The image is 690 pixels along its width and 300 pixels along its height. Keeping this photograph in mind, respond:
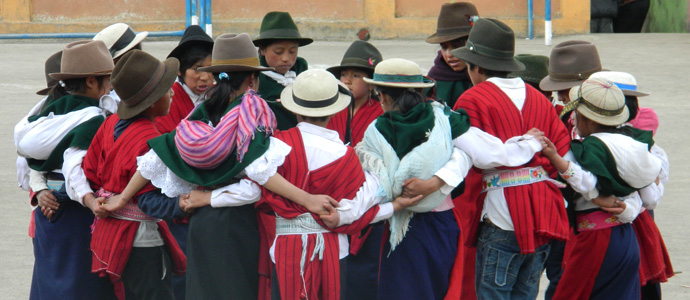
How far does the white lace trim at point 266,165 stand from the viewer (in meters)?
3.55

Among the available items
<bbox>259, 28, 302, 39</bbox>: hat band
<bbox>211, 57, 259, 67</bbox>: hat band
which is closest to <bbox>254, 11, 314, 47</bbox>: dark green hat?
<bbox>259, 28, 302, 39</bbox>: hat band

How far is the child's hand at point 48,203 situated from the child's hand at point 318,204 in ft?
Answer: 4.16

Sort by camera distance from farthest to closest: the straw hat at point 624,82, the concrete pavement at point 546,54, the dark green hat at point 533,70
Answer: the concrete pavement at point 546,54
the dark green hat at point 533,70
the straw hat at point 624,82

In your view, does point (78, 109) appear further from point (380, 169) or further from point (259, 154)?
point (380, 169)

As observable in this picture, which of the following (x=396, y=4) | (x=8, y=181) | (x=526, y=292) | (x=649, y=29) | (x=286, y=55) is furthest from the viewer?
(x=649, y=29)

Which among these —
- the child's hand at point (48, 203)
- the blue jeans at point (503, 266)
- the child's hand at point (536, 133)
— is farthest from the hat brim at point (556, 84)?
the child's hand at point (48, 203)

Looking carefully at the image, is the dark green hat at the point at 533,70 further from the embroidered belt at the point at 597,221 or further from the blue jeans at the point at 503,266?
the blue jeans at the point at 503,266

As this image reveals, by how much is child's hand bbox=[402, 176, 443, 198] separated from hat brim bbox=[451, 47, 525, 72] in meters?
0.60

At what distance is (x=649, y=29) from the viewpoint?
15828 millimetres

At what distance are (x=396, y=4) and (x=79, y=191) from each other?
891cm

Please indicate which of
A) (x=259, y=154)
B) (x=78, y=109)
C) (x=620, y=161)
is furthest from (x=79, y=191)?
(x=620, y=161)

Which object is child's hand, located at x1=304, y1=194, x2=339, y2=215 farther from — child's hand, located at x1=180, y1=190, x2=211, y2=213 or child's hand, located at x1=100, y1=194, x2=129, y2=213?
child's hand, located at x1=100, y1=194, x2=129, y2=213

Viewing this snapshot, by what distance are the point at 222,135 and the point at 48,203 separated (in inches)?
41.6

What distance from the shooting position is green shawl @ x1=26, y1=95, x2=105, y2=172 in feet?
A: 13.1
